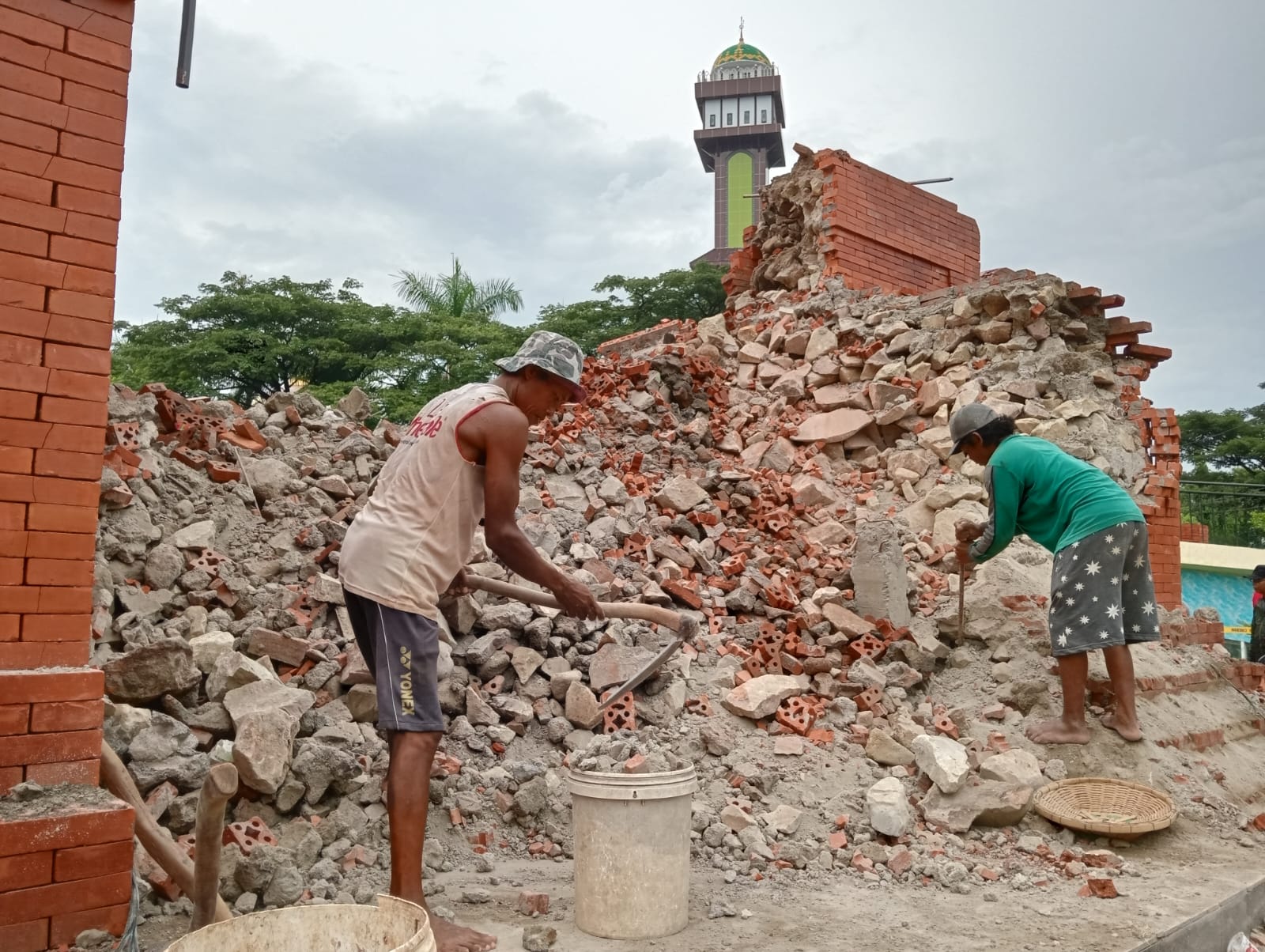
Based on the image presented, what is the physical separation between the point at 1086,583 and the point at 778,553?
6.48ft

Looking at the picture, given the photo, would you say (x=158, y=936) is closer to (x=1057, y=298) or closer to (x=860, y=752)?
(x=860, y=752)

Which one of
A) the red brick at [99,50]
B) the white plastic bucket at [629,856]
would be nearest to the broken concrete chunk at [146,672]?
the white plastic bucket at [629,856]

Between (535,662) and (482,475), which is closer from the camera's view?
(482,475)

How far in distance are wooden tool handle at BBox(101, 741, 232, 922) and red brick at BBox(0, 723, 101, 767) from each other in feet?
0.19

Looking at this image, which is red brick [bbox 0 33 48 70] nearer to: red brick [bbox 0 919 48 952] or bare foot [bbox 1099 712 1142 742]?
red brick [bbox 0 919 48 952]

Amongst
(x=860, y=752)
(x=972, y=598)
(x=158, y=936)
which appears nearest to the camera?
(x=158, y=936)

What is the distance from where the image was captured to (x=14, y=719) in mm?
2320

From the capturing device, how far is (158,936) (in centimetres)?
269

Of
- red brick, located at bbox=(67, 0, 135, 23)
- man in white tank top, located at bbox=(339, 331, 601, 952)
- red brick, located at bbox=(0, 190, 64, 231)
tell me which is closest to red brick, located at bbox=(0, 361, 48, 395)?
red brick, located at bbox=(0, 190, 64, 231)

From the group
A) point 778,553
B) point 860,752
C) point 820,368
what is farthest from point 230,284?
point 860,752

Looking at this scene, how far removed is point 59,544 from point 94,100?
1.20 metres

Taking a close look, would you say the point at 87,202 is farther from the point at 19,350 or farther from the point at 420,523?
the point at 420,523

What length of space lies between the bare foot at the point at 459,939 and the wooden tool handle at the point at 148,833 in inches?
23.0

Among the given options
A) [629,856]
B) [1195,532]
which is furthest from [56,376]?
[1195,532]
